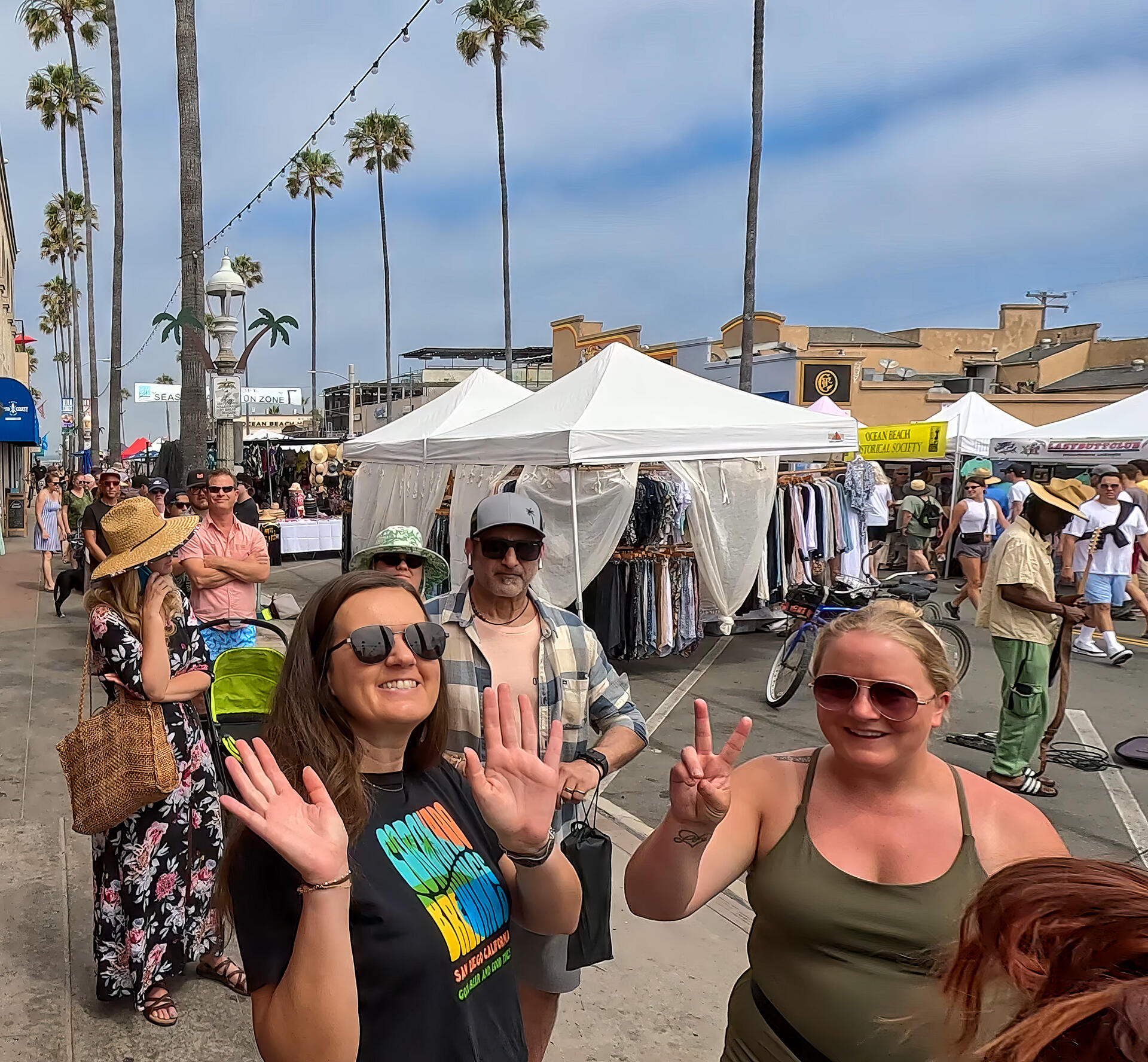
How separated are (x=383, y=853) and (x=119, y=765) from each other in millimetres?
1927

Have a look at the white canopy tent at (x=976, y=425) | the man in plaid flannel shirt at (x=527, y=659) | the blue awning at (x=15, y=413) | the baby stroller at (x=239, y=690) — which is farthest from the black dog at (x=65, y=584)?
the white canopy tent at (x=976, y=425)

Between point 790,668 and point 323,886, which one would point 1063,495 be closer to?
point 790,668

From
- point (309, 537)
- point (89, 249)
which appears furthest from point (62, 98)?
point (309, 537)

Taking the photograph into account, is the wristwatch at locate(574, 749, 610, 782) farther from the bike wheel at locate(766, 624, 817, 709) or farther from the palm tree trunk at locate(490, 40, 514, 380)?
the palm tree trunk at locate(490, 40, 514, 380)

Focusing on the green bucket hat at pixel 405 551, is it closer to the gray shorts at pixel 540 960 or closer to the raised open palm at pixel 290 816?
the gray shorts at pixel 540 960

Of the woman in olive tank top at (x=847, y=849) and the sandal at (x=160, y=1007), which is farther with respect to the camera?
the sandal at (x=160, y=1007)

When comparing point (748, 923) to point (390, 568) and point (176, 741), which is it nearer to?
point (390, 568)

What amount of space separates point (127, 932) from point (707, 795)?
2.57m

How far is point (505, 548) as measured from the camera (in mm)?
3049

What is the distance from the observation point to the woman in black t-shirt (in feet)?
4.83

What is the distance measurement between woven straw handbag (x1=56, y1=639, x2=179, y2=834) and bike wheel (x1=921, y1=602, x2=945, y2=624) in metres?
6.69

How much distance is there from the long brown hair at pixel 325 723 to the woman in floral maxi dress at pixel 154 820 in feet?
5.15

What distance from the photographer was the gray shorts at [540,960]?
2488mm

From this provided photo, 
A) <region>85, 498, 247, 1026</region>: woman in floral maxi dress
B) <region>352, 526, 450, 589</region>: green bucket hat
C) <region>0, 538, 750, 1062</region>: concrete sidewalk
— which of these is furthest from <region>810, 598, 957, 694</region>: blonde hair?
<region>85, 498, 247, 1026</region>: woman in floral maxi dress
